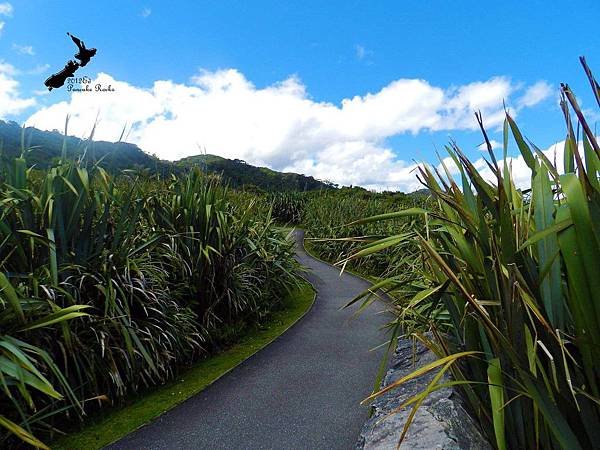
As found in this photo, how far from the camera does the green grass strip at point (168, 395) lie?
3.23 m

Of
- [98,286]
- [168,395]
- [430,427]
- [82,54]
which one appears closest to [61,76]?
[82,54]

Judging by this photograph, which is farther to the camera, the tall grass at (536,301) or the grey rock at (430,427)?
the grey rock at (430,427)

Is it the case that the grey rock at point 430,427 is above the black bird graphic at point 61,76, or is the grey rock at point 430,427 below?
below

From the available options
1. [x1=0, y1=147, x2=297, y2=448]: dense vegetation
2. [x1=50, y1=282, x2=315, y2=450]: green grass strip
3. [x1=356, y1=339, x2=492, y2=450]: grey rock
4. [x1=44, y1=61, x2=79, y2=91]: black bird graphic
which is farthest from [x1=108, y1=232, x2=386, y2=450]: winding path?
[x1=44, y1=61, x2=79, y2=91]: black bird graphic

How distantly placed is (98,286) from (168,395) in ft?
4.70

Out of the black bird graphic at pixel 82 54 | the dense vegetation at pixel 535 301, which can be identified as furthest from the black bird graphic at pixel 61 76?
the dense vegetation at pixel 535 301

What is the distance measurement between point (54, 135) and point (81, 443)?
3.29 meters

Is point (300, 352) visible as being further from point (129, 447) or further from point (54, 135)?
point (54, 135)

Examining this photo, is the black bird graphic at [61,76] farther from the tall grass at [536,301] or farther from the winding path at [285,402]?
the tall grass at [536,301]

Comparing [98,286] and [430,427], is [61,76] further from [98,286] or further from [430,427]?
[430,427]

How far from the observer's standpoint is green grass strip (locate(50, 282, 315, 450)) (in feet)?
10.6

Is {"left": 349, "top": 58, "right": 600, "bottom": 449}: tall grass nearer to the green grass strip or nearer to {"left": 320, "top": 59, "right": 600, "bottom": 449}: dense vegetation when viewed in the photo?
{"left": 320, "top": 59, "right": 600, "bottom": 449}: dense vegetation

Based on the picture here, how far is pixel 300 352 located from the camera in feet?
17.6

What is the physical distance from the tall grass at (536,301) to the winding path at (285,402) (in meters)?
2.05
